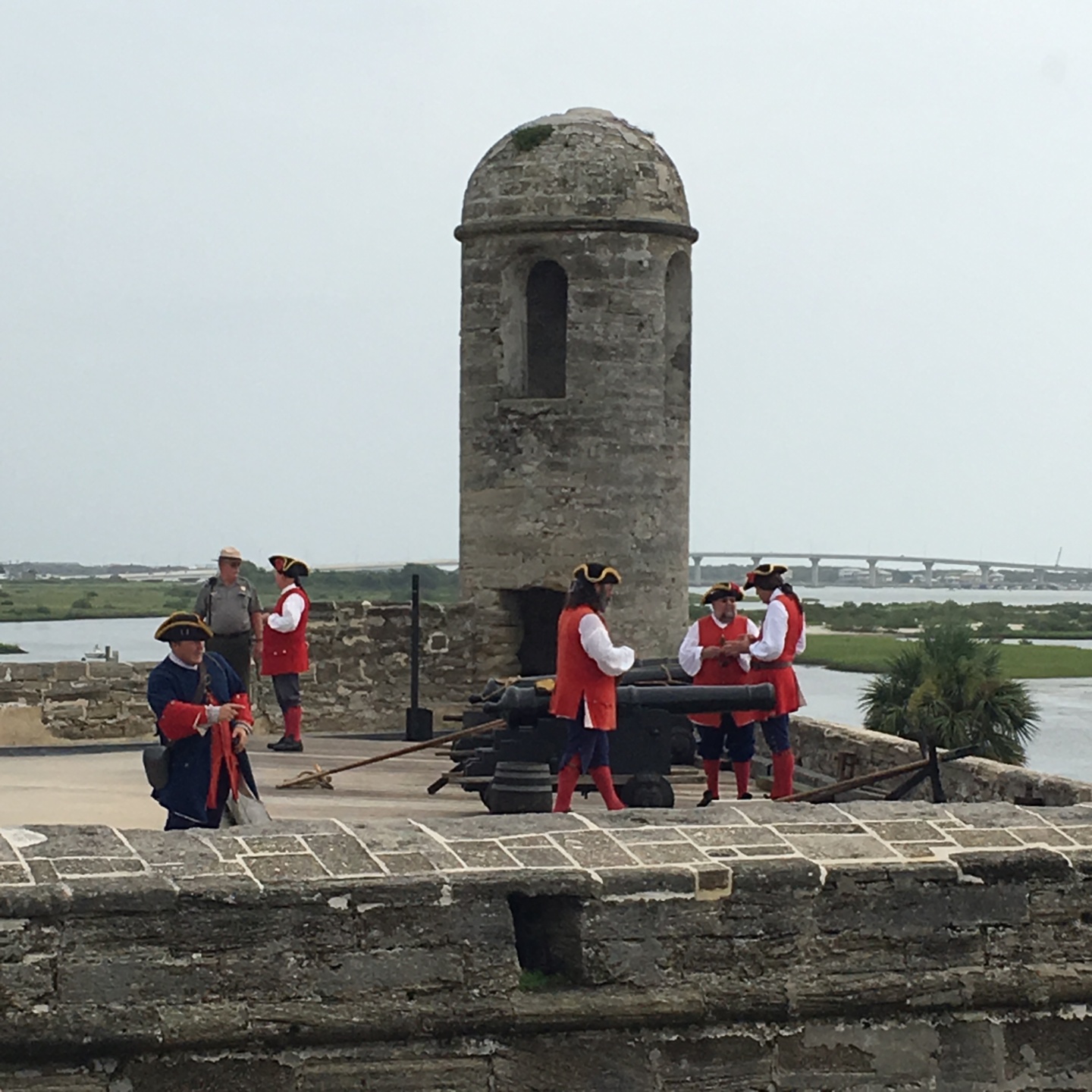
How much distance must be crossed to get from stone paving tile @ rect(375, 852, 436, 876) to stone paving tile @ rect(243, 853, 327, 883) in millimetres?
203

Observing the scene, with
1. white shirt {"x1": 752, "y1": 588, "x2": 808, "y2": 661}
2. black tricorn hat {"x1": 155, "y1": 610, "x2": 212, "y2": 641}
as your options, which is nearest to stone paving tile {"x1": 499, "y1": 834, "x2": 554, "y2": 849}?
black tricorn hat {"x1": 155, "y1": 610, "x2": 212, "y2": 641}

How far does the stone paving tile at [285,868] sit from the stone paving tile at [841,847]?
1579 mm

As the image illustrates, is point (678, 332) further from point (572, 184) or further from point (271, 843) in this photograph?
point (271, 843)

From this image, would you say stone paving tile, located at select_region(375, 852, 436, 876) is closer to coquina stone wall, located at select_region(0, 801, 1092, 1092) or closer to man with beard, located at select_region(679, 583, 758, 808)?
coquina stone wall, located at select_region(0, 801, 1092, 1092)

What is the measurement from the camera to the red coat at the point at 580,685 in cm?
983

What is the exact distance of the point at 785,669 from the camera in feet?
36.1

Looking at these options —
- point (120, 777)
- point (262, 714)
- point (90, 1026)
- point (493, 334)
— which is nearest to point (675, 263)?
point (493, 334)

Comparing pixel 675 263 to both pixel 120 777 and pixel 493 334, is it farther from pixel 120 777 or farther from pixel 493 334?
pixel 120 777

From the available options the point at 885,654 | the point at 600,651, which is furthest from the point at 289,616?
the point at 885,654

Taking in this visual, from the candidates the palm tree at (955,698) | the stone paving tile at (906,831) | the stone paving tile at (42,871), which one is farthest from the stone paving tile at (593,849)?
the palm tree at (955,698)

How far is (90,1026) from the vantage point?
6.18m

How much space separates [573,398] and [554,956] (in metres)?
9.26

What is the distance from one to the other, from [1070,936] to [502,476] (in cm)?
920

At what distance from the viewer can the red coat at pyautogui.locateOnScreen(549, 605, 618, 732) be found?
9.83 metres
